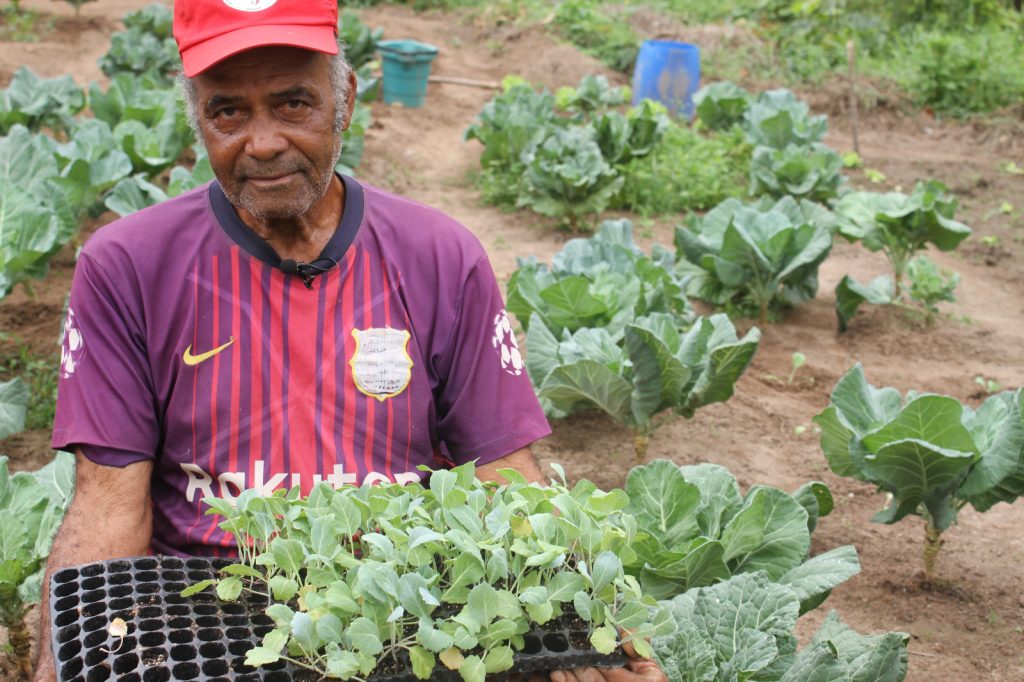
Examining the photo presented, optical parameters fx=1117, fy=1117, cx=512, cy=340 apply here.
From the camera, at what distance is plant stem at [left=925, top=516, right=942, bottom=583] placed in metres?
3.71

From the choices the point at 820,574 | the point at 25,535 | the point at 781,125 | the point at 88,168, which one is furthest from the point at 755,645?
the point at 781,125

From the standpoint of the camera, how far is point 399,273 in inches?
97.6

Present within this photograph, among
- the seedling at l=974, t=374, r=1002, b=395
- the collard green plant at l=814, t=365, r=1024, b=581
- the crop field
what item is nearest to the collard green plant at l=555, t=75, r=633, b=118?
the crop field

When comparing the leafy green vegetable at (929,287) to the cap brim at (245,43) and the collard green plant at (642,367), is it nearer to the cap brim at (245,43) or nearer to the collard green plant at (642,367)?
the collard green plant at (642,367)

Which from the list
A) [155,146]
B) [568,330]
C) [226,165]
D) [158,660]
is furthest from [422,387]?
[155,146]

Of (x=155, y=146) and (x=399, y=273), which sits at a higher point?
(x=399, y=273)

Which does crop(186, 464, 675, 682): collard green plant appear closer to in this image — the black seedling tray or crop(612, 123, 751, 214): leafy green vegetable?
the black seedling tray

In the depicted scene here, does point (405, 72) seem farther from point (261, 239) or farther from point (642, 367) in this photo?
point (261, 239)

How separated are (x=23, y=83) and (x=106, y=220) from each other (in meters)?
1.77

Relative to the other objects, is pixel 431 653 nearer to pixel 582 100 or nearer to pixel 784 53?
pixel 582 100

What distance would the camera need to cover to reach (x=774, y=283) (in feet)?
Answer: 19.0

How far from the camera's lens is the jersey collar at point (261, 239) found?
242cm

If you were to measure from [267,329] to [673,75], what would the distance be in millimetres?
9162

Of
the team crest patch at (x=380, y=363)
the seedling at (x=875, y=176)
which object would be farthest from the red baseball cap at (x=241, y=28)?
the seedling at (x=875, y=176)
